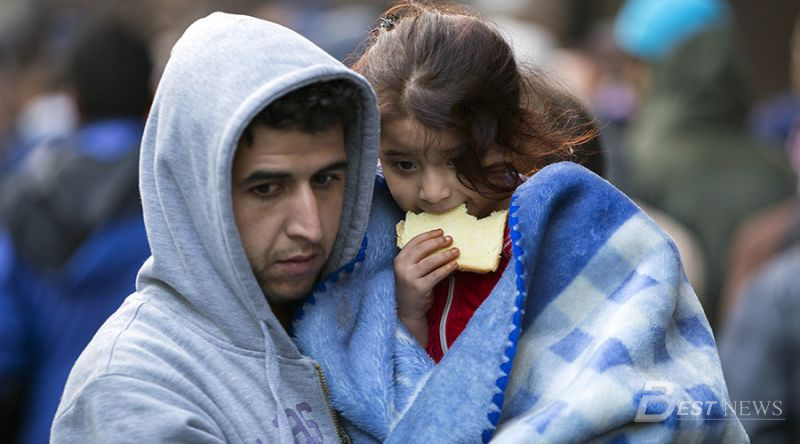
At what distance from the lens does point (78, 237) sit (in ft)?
17.1

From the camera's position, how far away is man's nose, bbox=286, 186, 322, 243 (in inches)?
114

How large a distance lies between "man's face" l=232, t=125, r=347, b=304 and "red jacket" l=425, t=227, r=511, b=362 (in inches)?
11.9

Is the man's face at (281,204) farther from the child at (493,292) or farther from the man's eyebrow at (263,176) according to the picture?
the child at (493,292)

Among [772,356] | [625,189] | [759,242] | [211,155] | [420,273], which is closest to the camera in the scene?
[211,155]

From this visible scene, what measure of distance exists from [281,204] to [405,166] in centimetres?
35

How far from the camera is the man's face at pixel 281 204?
9.48 ft

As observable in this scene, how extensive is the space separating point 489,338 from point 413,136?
55 centimetres

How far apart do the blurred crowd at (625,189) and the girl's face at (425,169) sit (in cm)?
41

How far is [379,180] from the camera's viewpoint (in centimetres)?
325

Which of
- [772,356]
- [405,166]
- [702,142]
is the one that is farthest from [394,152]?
[702,142]

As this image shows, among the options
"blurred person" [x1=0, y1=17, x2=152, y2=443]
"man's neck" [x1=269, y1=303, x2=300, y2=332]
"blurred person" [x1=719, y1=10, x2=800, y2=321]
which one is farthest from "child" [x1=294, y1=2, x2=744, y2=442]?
"blurred person" [x1=719, y1=10, x2=800, y2=321]

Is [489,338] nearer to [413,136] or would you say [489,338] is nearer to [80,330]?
[413,136]

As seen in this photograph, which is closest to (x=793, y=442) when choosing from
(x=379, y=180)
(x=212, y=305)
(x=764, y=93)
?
(x=379, y=180)

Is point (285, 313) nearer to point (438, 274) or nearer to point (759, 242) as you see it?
point (438, 274)
